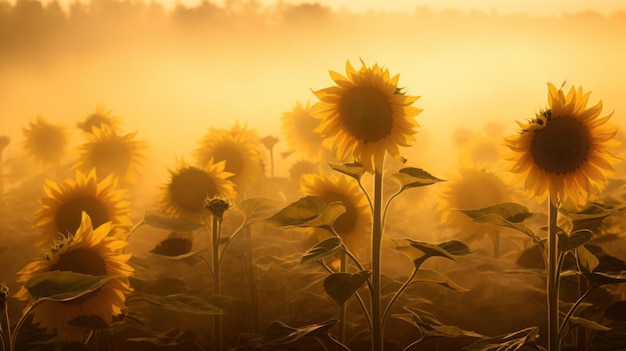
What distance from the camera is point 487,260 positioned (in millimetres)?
1812

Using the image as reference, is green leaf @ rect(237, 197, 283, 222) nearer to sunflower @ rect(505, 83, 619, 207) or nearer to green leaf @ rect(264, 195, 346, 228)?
green leaf @ rect(264, 195, 346, 228)

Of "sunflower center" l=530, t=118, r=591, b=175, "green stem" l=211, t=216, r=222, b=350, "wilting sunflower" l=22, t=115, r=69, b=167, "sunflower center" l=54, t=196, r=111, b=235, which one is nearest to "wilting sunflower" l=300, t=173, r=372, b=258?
"green stem" l=211, t=216, r=222, b=350

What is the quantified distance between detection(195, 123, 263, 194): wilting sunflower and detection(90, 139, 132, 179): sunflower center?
315 millimetres

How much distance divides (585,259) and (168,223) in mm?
1104

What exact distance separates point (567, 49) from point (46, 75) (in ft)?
8.64

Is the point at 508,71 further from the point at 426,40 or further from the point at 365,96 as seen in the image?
the point at 365,96

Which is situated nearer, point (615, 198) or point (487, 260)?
point (487, 260)

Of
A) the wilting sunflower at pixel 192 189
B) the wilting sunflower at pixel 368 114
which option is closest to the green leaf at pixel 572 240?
Answer: the wilting sunflower at pixel 368 114

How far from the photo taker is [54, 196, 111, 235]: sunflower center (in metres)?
1.81

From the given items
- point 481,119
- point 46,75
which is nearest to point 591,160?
point 481,119

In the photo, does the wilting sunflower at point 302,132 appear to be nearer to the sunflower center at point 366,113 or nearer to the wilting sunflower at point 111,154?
the wilting sunflower at point 111,154

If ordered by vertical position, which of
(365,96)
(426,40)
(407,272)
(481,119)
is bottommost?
(407,272)

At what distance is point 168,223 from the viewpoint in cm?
183

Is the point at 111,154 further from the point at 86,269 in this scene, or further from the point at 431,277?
the point at 431,277
